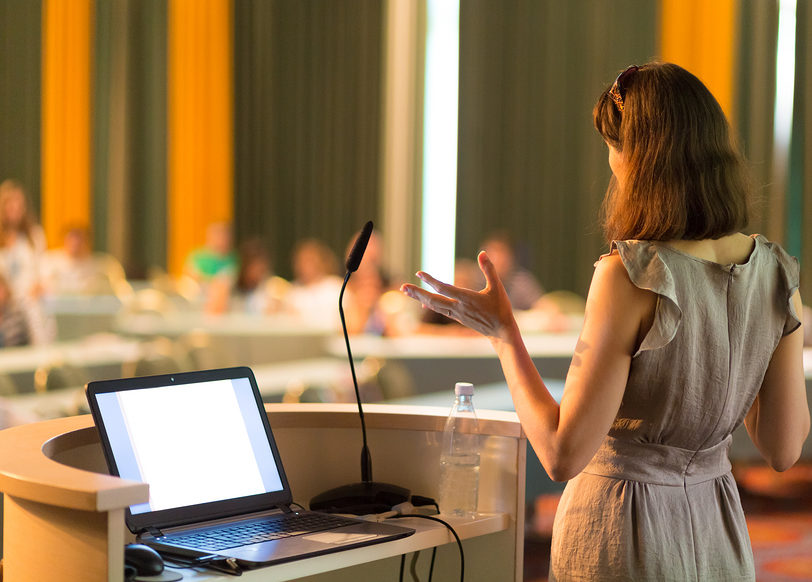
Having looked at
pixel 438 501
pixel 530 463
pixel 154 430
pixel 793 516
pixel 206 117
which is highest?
pixel 206 117

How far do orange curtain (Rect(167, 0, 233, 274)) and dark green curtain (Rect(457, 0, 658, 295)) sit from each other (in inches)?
121

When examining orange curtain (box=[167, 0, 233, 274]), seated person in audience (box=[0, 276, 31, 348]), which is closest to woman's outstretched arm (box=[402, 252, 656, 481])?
seated person in audience (box=[0, 276, 31, 348])

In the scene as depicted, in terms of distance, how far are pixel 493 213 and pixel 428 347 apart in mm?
4366

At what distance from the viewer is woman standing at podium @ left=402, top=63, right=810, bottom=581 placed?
4.16 feet

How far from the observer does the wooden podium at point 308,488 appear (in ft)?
3.55

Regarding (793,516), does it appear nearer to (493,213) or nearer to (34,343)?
(34,343)

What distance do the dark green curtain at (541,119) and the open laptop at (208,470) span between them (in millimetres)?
7657

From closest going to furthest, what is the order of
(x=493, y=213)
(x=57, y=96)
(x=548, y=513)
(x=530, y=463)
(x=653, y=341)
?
(x=653, y=341)
(x=530, y=463)
(x=548, y=513)
(x=493, y=213)
(x=57, y=96)

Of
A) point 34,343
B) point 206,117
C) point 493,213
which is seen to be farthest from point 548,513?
A: point 206,117

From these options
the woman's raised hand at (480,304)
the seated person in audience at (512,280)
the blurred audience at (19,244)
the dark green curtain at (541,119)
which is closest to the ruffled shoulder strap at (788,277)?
the woman's raised hand at (480,304)

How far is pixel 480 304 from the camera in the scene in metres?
1.41

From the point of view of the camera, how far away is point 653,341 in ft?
4.12

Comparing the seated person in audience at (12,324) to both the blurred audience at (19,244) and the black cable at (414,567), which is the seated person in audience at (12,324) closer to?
the blurred audience at (19,244)

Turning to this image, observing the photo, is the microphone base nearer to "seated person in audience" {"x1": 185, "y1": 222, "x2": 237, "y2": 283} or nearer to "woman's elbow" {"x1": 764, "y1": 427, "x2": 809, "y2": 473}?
"woman's elbow" {"x1": 764, "y1": 427, "x2": 809, "y2": 473}
